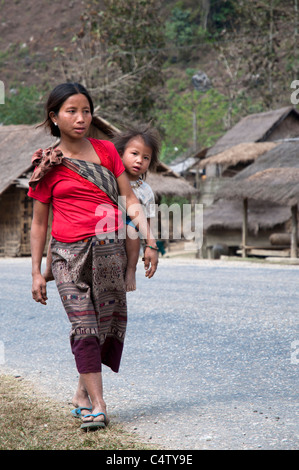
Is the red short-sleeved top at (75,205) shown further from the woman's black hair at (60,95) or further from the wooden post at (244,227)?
the wooden post at (244,227)

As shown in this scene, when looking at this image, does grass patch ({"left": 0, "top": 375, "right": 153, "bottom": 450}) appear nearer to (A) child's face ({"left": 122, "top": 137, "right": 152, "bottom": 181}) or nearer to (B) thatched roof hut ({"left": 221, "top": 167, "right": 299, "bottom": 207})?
(A) child's face ({"left": 122, "top": 137, "right": 152, "bottom": 181})

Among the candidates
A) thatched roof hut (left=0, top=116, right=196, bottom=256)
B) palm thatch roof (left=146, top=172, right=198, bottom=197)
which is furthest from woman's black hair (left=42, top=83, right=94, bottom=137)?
palm thatch roof (left=146, top=172, right=198, bottom=197)

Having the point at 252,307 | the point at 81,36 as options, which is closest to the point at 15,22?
the point at 81,36

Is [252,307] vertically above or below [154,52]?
below

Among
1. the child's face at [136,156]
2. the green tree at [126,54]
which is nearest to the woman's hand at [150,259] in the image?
the child's face at [136,156]

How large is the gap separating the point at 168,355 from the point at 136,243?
175cm

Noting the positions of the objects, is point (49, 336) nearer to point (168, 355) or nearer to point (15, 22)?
point (168, 355)

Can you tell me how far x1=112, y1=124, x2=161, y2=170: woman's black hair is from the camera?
11.5 feet

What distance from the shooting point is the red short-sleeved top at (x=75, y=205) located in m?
3.22

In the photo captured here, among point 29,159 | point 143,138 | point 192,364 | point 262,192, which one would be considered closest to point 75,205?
point 143,138

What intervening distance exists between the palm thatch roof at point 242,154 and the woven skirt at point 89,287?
1948 cm

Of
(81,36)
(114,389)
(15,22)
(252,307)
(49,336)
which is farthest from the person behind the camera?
(15,22)

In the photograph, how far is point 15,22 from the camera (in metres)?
77.7

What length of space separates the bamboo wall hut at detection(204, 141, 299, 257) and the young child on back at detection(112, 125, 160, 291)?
1309 cm
